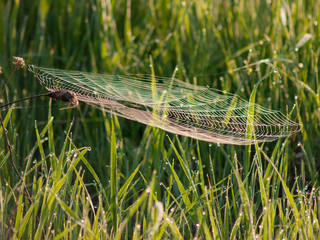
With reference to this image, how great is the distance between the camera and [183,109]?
5.11 ft

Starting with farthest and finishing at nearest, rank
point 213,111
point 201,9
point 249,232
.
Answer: point 201,9
point 213,111
point 249,232

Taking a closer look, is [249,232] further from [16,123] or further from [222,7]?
[222,7]

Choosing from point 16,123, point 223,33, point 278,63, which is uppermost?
point 223,33

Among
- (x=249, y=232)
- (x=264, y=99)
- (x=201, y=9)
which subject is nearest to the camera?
(x=249, y=232)

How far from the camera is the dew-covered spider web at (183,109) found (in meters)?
1.41

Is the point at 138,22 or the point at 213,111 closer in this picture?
the point at 213,111

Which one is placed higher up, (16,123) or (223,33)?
(223,33)

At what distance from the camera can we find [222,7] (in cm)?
249

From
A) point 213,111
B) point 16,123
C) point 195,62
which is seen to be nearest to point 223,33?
point 195,62

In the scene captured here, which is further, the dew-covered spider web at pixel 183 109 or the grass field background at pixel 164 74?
the grass field background at pixel 164 74

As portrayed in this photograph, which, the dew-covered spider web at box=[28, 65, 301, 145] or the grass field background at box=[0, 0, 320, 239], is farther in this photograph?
the grass field background at box=[0, 0, 320, 239]

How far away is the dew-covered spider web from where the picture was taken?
4.64 ft

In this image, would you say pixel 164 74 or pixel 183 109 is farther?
pixel 164 74

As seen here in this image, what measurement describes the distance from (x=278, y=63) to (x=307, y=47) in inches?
6.3
